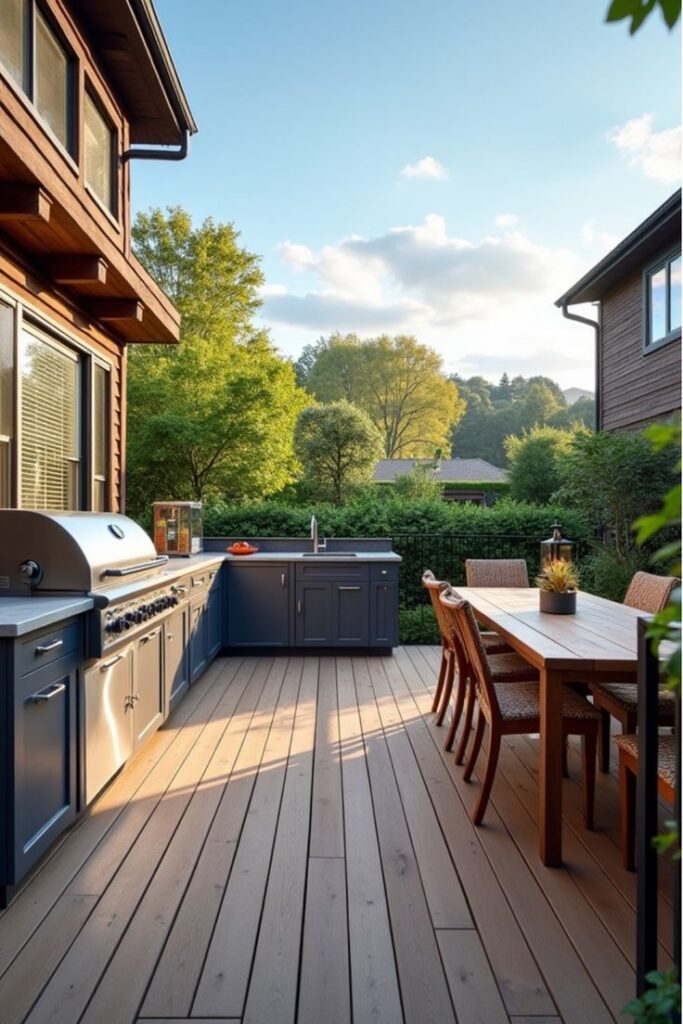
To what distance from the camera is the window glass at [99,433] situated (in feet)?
15.3

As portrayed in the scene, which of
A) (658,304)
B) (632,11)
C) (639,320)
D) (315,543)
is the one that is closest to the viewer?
(632,11)

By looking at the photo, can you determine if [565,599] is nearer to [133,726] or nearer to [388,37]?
[133,726]

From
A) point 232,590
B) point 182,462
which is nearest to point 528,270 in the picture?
point 182,462

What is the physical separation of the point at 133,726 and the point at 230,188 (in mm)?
10390

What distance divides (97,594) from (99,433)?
244cm

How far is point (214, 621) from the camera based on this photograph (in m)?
5.41

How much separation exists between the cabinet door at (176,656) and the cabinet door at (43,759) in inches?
51.8

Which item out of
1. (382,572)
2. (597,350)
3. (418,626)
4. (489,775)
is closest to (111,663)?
(489,775)

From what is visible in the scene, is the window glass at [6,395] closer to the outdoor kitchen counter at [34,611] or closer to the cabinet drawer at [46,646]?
the outdoor kitchen counter at [34,611]

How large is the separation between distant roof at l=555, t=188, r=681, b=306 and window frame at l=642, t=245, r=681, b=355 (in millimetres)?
113

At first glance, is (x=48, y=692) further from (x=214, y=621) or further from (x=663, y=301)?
(x=663, y=301)

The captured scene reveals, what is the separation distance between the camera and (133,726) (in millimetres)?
3186

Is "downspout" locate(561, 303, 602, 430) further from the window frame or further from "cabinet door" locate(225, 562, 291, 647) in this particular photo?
"cabinet door" locate(225, 562, 291, 647)

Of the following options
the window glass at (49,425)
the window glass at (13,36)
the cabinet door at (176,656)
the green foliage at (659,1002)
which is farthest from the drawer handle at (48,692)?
the window glass at (13,36)
